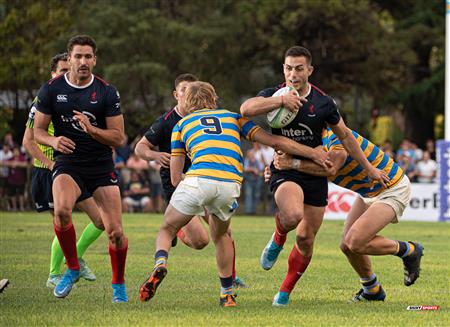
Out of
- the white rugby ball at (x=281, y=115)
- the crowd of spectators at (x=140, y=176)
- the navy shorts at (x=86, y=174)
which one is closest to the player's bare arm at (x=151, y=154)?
the navy shorts at (x=86, y=174)

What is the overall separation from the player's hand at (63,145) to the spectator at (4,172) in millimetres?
18798

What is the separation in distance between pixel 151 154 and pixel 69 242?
139 centimetres

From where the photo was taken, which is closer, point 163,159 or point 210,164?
point 210,164

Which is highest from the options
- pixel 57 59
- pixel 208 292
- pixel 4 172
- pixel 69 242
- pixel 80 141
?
pixel 57 59

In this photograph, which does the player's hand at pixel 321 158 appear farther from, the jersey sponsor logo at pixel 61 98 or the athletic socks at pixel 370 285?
the jersey sponsor logo at pixel 61 98

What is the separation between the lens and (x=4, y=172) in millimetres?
28344

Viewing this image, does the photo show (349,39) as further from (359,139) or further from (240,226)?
(359,139)

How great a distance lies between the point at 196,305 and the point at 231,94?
28.8 m

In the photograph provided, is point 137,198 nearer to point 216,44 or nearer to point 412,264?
point 216,44

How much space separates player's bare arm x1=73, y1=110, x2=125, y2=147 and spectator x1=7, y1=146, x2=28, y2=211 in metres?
18.4

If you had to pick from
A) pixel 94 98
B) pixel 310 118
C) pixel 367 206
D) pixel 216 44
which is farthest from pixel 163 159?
pixel 216 44

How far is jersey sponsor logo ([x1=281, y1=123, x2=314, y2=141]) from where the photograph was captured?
9672mm

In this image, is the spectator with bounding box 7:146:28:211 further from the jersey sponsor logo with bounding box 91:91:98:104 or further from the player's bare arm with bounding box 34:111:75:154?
the jersey sponsor logo with bounding box 91:91:98:104

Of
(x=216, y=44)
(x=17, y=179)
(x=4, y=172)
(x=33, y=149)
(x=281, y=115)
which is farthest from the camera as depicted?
(x=216, y=44)
